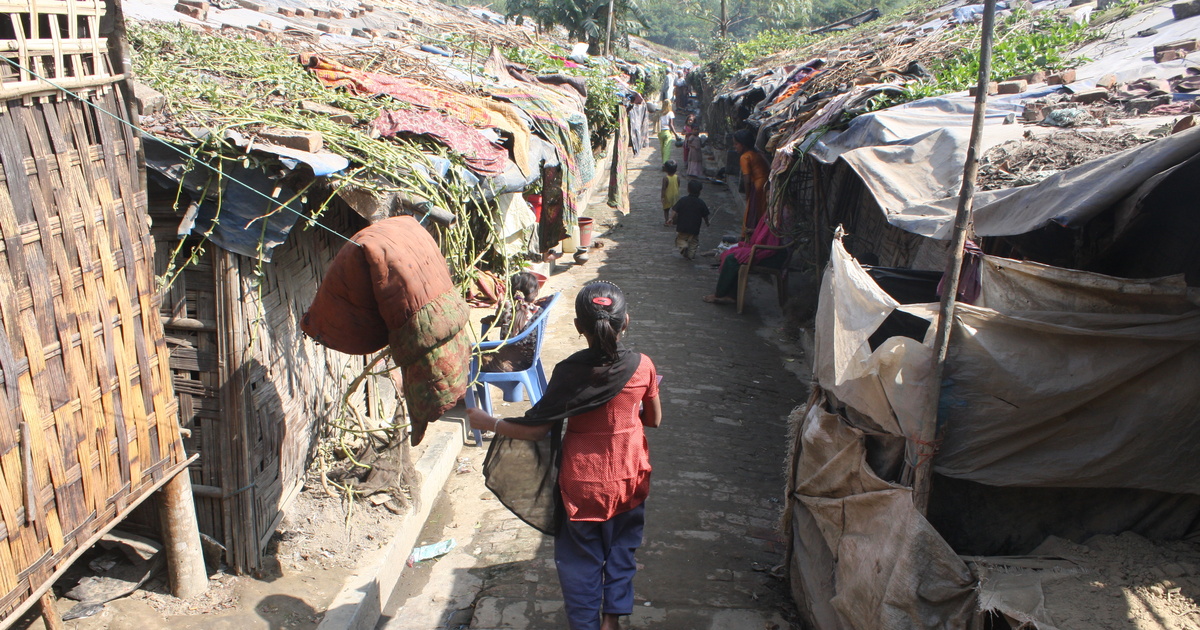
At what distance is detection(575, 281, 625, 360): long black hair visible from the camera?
9.23 feet

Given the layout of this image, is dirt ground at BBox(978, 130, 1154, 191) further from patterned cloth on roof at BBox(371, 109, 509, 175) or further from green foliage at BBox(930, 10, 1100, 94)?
patterned cloth on roof at BBox(371, 109, 509, 175)

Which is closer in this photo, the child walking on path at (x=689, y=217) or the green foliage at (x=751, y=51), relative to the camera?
the child walking on path at (x=689, y=217)

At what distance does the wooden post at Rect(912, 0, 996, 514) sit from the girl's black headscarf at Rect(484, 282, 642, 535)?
1118 millimetres

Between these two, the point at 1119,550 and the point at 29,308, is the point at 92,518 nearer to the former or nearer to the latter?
the point at 29,308

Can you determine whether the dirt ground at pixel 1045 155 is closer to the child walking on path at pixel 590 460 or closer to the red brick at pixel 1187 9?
the child walking on path at pixel 590 460

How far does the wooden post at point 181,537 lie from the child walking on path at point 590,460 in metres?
1.35

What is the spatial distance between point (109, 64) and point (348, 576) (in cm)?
253

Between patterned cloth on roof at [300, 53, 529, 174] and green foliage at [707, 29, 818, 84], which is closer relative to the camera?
patterned cloth on roof at [300, 53, 529, 174]

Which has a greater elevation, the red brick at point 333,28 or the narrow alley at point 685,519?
the red brick at point 333,28

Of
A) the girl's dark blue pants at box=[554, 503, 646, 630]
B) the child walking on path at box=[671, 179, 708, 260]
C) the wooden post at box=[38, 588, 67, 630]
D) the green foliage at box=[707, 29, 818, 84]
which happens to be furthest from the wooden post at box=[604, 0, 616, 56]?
the wooden post at box=[38, 588, 67, 630]

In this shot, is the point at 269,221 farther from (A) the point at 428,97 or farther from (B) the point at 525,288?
(B) the point at 525,288

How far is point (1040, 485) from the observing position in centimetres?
285

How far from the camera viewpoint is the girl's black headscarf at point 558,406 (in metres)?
2.86

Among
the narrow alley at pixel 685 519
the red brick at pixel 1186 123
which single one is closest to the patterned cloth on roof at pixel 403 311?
the narrow alley at pixel 685 519
